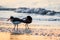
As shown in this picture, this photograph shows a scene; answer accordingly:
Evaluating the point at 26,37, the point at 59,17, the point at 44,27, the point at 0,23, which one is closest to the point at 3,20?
the point at 0,23

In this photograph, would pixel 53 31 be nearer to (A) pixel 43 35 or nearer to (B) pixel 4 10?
(A) pixel 43 35

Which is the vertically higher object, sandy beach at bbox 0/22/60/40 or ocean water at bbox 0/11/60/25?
ocean water at bbox 0/11/60/25

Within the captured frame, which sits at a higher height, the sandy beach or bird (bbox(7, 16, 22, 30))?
bird (bbox(7, 16, 22, 30))

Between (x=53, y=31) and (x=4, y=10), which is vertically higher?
(x=4, y=10)

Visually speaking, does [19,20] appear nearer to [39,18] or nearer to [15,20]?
[15,20]

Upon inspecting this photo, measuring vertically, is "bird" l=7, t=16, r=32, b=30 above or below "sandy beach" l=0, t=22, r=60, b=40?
above

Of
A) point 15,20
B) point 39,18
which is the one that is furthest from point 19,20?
point 39,18

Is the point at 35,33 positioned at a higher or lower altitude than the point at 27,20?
lower

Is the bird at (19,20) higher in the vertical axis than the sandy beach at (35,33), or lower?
higher

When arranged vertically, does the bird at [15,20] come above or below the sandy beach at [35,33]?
above

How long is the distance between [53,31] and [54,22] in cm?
9

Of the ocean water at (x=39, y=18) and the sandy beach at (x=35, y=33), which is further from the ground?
the ocean water at (x=39, y=18)

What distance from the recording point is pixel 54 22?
164cm

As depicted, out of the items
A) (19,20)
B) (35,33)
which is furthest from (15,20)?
(35,33)
